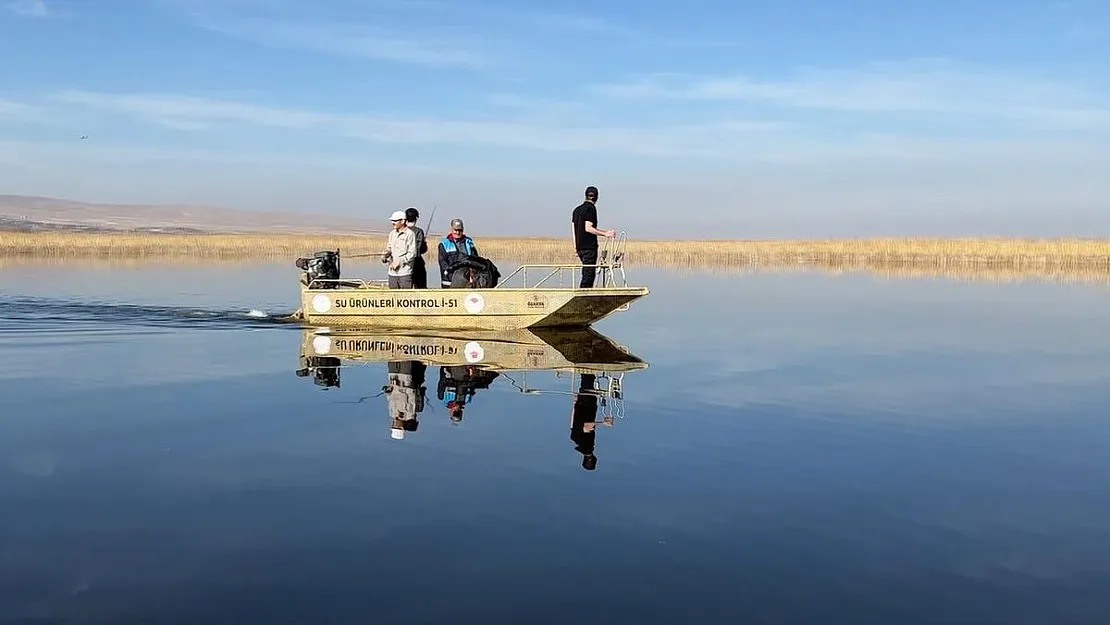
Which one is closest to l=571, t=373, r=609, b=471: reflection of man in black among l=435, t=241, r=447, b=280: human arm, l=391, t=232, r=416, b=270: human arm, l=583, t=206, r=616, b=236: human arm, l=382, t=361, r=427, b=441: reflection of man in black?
l=382, t=361, r=427, b=441: reflection of man in black

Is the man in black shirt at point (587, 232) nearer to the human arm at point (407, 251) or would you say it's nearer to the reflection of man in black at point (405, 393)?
the human arm at point (407, 251)

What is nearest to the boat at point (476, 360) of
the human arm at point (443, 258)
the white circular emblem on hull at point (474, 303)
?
the white circular emblem on hull at point (474, 303)

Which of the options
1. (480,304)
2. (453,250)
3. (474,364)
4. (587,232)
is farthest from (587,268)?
(474,364)

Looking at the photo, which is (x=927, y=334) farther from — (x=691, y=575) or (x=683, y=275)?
(x=683, y=275)

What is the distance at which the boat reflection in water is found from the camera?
1062cm

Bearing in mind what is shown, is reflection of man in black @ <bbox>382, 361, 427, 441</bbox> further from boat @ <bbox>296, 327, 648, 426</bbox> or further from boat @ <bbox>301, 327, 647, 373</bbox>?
boat @ <bbox>301, 327, 647, 373</bbox>

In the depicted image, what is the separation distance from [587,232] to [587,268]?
658mm

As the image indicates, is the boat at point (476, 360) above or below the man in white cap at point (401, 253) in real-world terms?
below

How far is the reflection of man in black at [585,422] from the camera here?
8629mm

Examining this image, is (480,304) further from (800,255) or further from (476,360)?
(800,255)

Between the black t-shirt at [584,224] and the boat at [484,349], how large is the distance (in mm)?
1541

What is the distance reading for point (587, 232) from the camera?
16844 mm

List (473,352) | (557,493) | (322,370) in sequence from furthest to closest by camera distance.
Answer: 1. (473,352)
2. (322,370)
3. (557,493)

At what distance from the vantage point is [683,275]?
39.0 m
